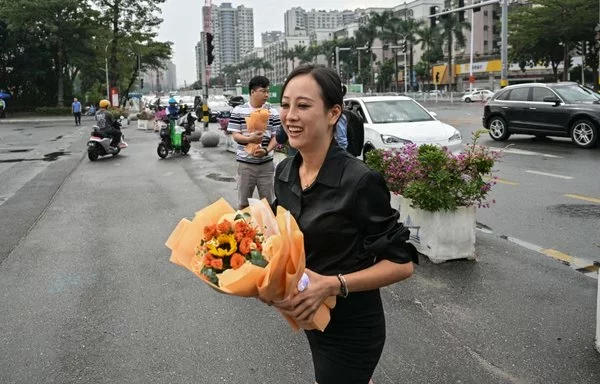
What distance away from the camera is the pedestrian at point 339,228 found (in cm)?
193

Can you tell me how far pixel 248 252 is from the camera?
1.72m

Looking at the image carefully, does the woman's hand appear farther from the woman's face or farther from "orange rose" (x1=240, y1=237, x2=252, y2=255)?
the woman's face

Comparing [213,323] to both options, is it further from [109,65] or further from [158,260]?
[109,65]

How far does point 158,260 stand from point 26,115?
55.8m

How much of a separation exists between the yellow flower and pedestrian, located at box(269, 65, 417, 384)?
274mm

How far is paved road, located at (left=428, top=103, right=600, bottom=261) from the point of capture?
6660 mm

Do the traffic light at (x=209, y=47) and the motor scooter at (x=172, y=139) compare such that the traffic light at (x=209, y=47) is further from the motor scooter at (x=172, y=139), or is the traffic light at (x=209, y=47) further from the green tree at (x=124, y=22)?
the green tree at (x=124, y=22)

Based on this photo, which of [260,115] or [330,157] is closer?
[330,157]

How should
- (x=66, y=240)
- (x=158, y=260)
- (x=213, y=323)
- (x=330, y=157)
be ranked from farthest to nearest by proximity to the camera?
(x=66, y=240), (x=158, y=260), (x=213, y=323), (x=330, y=157)

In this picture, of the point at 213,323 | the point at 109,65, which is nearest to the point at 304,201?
the point at 213,323

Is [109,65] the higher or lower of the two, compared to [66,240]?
higher

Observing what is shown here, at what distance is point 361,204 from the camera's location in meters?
1.91

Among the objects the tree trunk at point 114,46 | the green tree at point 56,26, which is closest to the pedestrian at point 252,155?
the tree trunk at point 114,46

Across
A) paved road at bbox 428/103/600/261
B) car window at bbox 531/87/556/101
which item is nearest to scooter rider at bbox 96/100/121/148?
paved road at bbox 428/103/600/261
